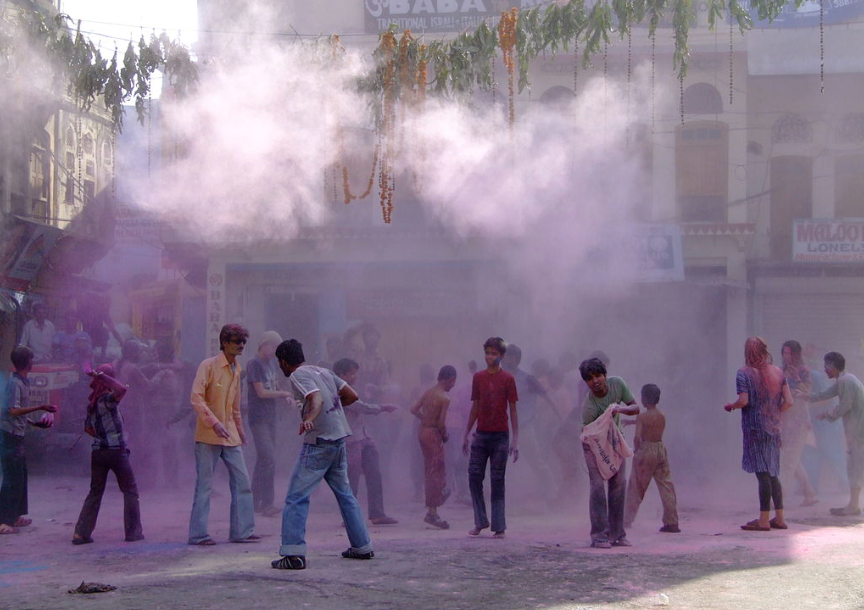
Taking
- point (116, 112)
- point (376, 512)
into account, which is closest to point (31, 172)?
point (116, 112)

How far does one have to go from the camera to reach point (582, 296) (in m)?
14.7

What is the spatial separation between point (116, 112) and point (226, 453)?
4.76m

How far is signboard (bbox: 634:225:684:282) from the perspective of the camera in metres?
15.2

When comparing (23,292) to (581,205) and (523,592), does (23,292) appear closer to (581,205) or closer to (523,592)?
(581,205)

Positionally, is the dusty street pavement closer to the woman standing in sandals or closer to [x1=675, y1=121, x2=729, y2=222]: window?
the woman standing in sandals

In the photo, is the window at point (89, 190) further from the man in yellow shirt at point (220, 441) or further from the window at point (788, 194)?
the man in yellow shirt at point (220, 441)

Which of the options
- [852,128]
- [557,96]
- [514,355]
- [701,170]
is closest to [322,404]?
[514,355]

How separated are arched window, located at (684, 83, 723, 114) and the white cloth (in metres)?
11.1

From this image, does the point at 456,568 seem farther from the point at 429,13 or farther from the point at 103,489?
the point at 429,13

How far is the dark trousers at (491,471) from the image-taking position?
6.80m

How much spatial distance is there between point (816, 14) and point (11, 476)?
14.9 metres

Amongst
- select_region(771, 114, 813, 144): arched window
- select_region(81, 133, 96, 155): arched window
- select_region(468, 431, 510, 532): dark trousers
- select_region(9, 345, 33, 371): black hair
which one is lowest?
select_region(468, 431, 510, 532): dark trousers

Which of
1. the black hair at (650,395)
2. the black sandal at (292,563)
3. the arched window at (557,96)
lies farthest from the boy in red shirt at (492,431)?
the arched window at (557,96)

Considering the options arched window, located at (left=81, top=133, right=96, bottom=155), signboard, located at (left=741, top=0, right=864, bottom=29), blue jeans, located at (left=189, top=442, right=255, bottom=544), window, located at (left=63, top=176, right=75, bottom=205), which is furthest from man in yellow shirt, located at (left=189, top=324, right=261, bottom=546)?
arched window, located at (left=81, top=133, right=96, bottom=155)
